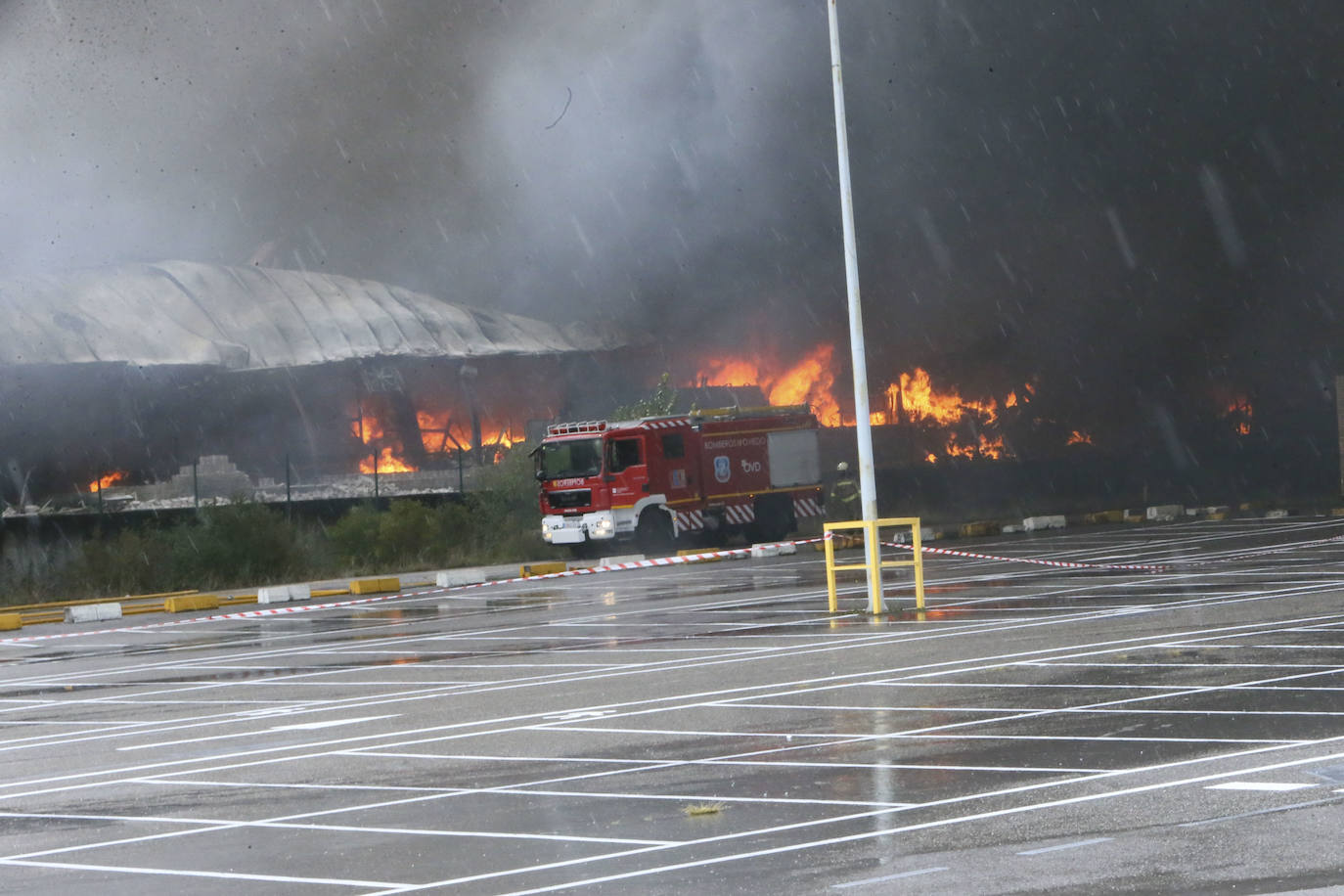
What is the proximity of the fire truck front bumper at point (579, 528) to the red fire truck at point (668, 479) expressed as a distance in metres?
0.02

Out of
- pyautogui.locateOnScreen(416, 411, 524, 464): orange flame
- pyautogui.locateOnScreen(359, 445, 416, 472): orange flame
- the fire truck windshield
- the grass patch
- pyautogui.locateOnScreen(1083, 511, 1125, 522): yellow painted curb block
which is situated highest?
pyautogui.locateOnScreen(416, 411, 524, 464): orange flame

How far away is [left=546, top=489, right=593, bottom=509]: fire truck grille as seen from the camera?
32.2 metres

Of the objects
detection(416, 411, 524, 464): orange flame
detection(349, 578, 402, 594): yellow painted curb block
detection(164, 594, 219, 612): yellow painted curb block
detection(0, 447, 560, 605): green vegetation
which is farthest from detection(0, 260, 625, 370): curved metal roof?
detection(164, 594, 219, 612): yellow painted curb block

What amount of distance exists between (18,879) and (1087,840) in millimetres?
4342

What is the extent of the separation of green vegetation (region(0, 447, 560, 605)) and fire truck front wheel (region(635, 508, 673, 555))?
3217 millimetres

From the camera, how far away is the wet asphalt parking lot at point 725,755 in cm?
583

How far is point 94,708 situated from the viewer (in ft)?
41.8

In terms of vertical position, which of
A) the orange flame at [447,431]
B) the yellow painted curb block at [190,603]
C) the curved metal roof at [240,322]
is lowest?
the yellow painted curb block at [190,603]

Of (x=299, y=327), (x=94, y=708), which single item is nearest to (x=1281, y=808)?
(x=94, y=708)

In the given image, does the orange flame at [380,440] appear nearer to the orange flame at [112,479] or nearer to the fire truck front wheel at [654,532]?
the orange flame at [112,479]

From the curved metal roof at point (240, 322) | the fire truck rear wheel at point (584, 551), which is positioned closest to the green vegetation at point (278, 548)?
the fire truck rear wheel at point (584, 551)

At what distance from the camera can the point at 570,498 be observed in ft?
107

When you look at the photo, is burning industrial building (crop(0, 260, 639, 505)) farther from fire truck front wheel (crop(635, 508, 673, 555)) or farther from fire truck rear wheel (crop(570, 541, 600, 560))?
fire truck front wheel (crop(635, 508, 673, 555))

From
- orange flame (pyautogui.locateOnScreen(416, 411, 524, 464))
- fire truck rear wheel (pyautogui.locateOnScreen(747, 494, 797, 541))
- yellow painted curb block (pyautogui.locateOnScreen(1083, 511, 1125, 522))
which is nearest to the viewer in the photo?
fire truck rear wheel (pyautogui.locateOnScreen(747, 494, 797, 541))
